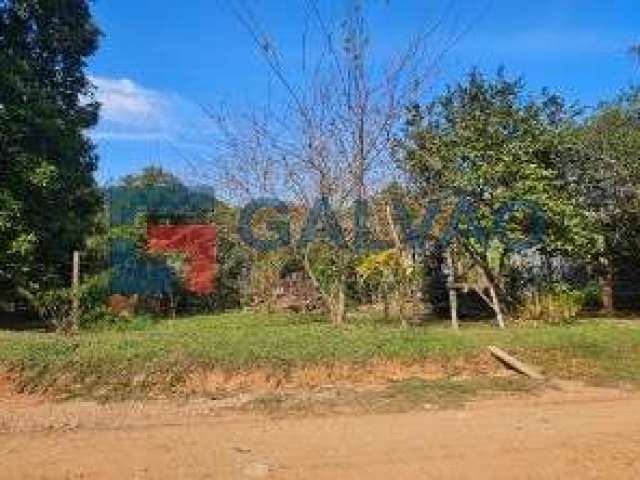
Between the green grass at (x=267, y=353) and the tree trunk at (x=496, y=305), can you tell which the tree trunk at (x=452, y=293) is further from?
the green grass at (x=267, y=353)

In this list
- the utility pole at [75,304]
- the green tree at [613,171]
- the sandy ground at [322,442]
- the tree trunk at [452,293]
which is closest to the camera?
the sandy ground at [322,442]

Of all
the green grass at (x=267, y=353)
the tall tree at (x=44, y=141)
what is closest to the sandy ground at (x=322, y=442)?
the green grass at (x=267, y=353)

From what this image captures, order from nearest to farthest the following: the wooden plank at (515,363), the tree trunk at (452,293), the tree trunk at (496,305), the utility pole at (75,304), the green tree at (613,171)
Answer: the wooden plank at (515,363), the tree trunk at (452,293), the tree trunk at (496,305), the utility pole at (75,304), the green tree at (613,171)

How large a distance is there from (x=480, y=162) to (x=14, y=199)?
792cm

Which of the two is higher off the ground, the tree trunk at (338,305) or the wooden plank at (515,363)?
the tree trunk at (338,305)

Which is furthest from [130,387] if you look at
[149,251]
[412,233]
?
[149,251]

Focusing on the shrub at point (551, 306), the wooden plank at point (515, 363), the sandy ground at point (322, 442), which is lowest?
the sandy ground at point (322, 442)

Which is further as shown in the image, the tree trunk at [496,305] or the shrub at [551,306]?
the shrub at [551,306]

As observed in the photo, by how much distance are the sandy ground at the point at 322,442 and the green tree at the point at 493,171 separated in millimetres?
5922

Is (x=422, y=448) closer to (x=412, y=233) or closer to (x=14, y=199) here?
(x=412, y=233)

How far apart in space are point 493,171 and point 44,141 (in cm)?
820

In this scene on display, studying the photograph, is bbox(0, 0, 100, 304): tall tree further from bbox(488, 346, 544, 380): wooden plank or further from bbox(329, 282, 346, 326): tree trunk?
bbox(488, 346, 544, 380): wooden plank

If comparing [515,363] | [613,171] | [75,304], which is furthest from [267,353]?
[613,171]

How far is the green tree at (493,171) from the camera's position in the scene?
1495 cm
